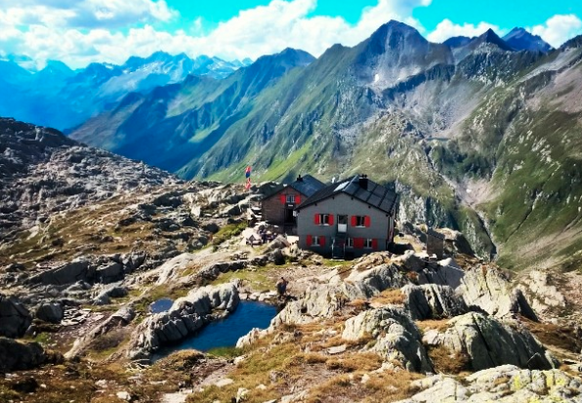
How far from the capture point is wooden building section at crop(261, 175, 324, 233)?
96500 mm

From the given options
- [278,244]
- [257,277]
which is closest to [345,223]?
[278,244]

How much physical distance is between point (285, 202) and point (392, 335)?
68.3 metres

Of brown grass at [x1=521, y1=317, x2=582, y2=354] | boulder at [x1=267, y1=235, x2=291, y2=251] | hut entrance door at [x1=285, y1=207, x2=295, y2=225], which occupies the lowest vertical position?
brown grass at [x1=521, y1=317, x2=582, y2=354]

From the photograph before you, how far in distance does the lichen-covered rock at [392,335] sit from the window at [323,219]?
42.7 meters

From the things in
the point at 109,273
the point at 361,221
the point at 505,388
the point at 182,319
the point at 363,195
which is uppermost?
the point at 363,195

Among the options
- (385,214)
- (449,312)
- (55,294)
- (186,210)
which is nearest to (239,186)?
(186,210)

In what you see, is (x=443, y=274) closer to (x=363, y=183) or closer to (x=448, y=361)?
(x=363, y=183)

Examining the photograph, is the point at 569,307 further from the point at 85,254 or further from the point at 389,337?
the point at 85,254

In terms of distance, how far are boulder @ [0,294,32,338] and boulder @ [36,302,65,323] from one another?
2880 millimetres

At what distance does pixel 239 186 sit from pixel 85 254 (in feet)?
212

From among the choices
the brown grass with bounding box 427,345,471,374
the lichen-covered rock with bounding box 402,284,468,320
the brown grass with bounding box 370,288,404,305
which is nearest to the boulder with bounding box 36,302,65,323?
the brown grass with bounding box 370,288,404,305

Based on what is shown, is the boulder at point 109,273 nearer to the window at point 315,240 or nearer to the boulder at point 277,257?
the boulder at point 277,257

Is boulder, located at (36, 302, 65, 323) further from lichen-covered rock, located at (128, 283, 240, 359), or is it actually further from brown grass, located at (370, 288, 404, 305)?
brown grass, located at (370, 288, 404, 305)

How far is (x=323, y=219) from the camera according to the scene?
7706 cm
